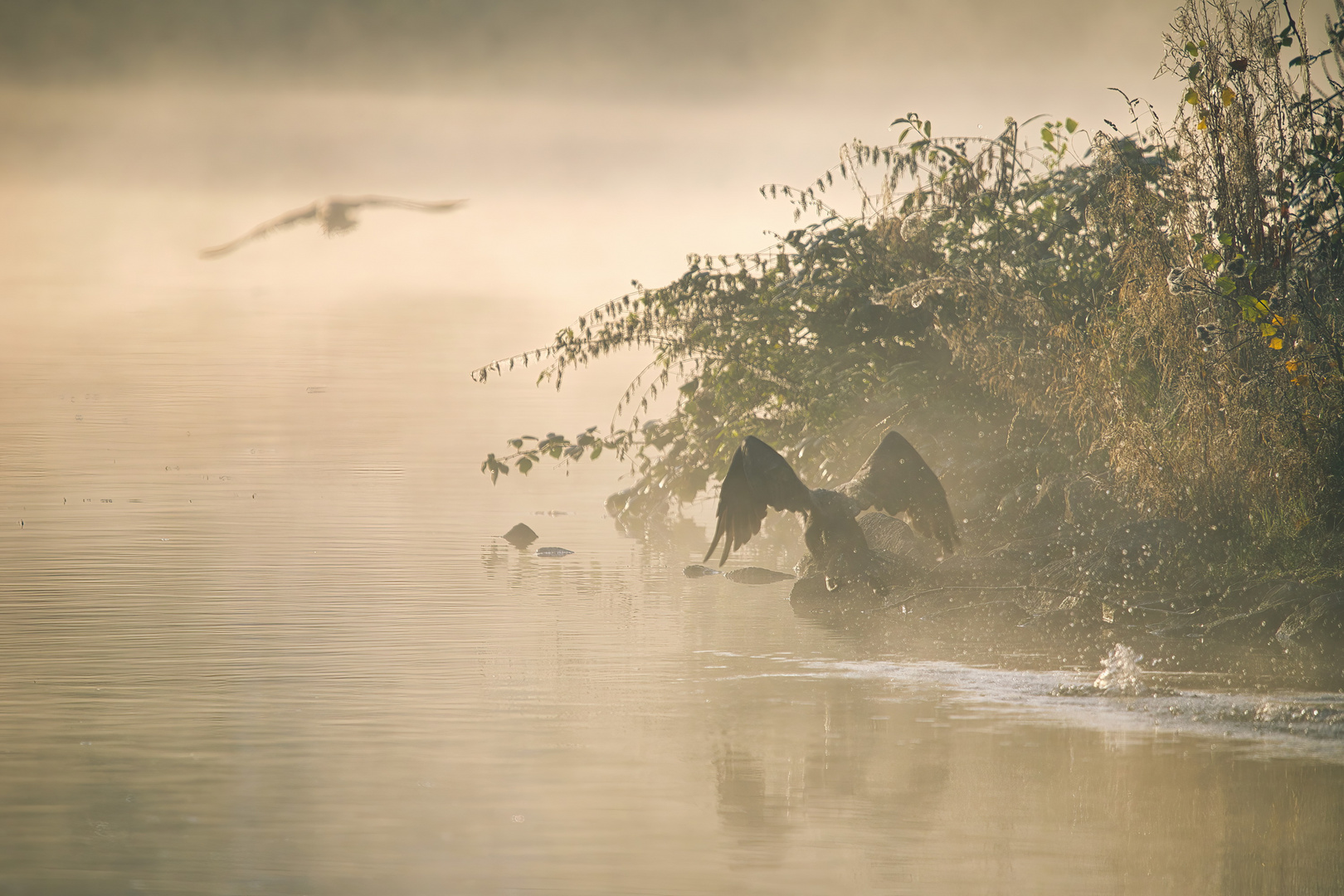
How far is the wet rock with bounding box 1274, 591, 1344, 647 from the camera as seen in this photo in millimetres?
13086

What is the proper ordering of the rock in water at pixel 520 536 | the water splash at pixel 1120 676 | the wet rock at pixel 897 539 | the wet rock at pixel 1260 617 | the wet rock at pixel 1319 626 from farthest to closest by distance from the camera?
the rock in water at pixel 520 536 → the wet rock at pixel 897 539 → the wet rock at pixel 1260 617 → the wet rock at pixel 1319 626 → the water splash at pixel 1120 676

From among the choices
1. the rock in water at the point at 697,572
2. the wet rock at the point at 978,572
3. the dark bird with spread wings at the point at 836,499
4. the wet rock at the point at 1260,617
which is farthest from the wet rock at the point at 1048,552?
the rock in water at the point at 697,572

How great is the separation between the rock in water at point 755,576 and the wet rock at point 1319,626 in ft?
21.3

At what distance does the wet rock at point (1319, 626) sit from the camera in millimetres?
13086

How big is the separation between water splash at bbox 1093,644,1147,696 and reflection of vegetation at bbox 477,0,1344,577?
3.50 metres

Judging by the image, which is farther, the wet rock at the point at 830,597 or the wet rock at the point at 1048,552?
the wet rock at the point at 1048,552

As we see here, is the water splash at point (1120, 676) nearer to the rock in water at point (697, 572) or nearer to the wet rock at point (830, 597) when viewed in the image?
the wet rock at point (830, 597)

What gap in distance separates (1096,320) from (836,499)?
3786mm

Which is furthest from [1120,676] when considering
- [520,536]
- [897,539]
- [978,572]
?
[520,536]

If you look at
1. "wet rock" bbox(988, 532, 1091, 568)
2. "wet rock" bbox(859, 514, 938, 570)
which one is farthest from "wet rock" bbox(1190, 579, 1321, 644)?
"wet rock" bbox(859, 514, 938, 570)

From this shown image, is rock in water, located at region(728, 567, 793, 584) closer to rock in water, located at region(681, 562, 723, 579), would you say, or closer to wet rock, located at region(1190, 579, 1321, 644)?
rock in water, located at region(681, 562, 723, 579)

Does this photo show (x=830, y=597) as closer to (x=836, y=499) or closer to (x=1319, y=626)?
(x=836, y=499)

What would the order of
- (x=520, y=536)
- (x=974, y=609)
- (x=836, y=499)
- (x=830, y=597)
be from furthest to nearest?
1. (x=520, y=536)
2. (x=836, y=499)
3. (x=830, y=597)
4. (x=974, y=609)

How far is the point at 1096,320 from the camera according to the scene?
16.8m
